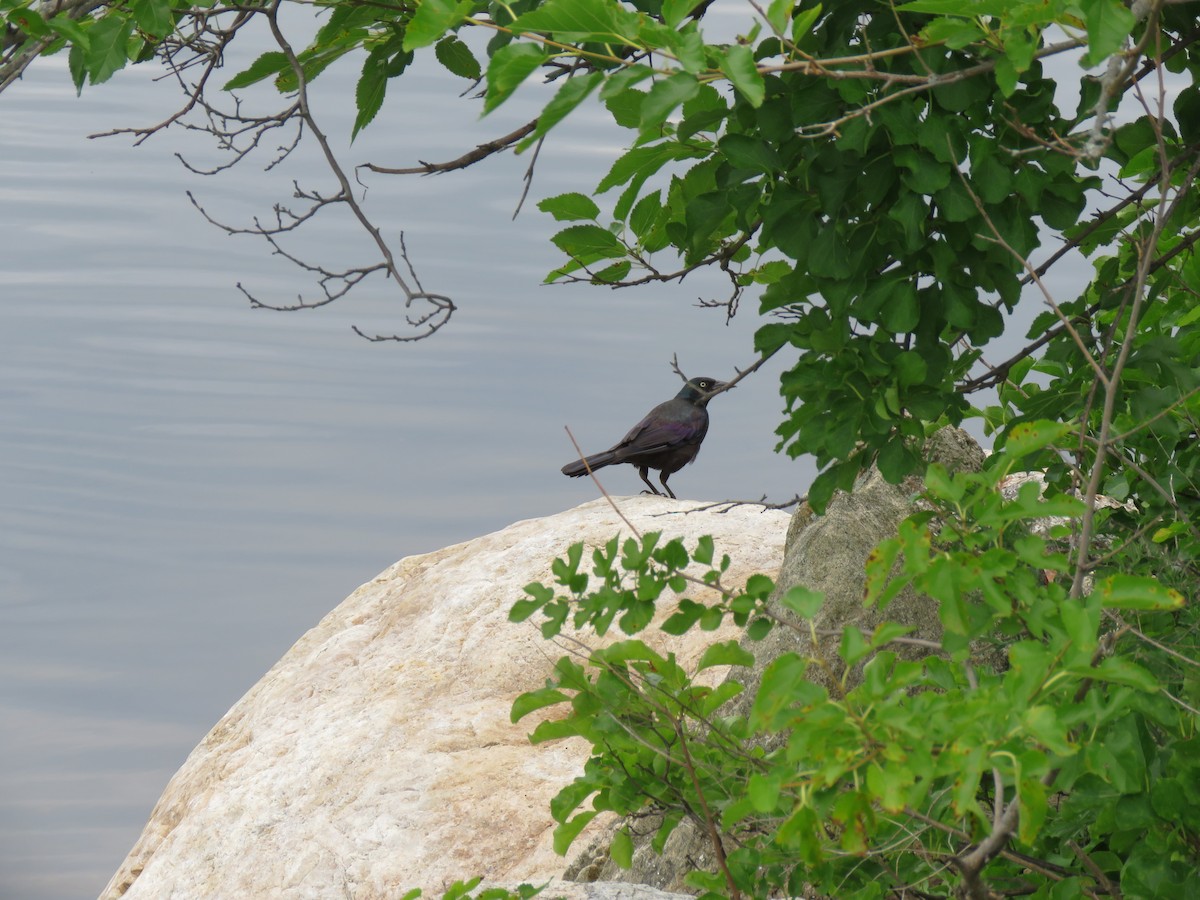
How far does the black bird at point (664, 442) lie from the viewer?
1052 cm

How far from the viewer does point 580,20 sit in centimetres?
216

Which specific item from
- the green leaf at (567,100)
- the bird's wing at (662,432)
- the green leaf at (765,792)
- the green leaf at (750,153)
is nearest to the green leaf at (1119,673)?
the green leaf at (765,792)

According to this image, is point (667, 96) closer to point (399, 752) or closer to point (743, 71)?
point (743, 71)

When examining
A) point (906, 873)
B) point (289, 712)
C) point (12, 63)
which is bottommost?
point (289, 712)

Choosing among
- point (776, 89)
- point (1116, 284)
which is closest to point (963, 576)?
point (776, 89)

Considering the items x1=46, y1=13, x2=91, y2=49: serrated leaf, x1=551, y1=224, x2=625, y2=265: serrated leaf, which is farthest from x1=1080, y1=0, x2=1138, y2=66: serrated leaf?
x1=46, y1=13, x2=91, y2=49: serrated leaf

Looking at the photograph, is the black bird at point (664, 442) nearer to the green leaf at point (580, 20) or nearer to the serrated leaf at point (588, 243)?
the serrated leaf at point (588, 243)

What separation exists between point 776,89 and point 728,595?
1419 mm

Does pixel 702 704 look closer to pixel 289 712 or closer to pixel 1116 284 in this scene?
pixel 1116 284

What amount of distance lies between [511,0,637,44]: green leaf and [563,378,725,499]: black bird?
323 inches

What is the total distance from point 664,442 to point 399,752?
4.42 m

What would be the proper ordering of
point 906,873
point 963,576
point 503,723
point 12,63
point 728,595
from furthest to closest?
point 503,723 < point 12,63 < point 906,873 < point 728,595 < point 963,576

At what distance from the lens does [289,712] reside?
7.83 m

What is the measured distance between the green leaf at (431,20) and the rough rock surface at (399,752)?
384cm
